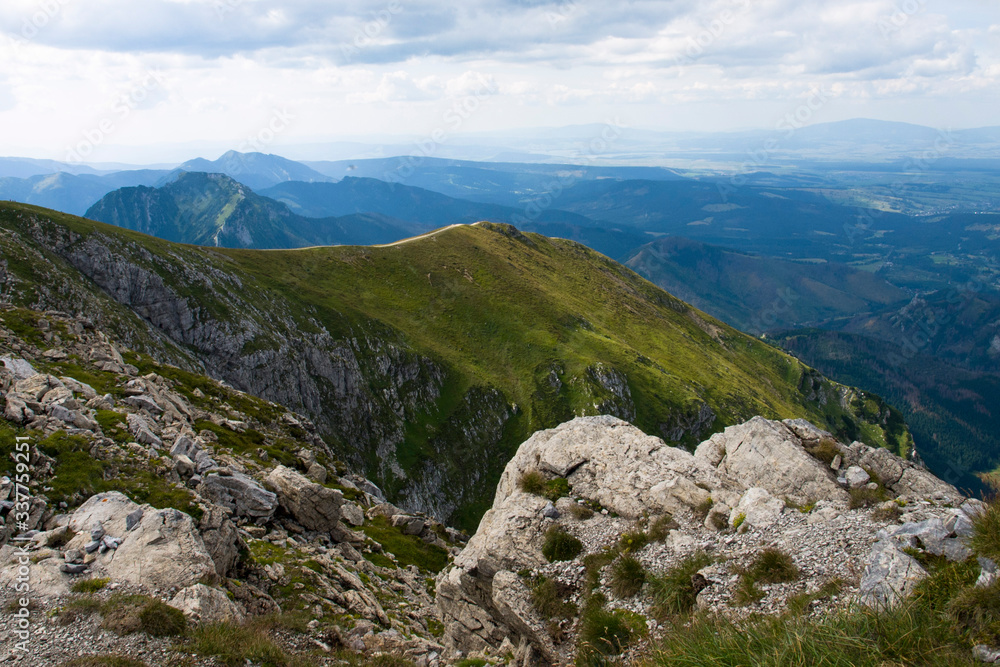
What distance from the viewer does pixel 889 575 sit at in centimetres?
1403

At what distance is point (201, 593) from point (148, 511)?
5097mm

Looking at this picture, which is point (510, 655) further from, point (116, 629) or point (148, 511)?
point (148, 511)

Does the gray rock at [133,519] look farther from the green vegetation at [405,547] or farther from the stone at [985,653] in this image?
the stone at [985,653]

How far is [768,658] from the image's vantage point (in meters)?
9.90

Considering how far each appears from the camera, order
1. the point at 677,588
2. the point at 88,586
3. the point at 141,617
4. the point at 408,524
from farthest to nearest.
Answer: the point at 408,524
the point at 88,586
the point at 677,588
the point at 141,617

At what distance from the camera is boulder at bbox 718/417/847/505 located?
22.0 m

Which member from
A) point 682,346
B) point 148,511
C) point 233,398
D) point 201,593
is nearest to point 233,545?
point 148,511

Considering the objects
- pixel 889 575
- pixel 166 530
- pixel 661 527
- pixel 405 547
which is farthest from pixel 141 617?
pixel 405 547

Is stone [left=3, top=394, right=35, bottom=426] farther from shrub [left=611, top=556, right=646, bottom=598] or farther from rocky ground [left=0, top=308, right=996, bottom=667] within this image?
shrub [left=611, top=556, right=646, bottom=598]

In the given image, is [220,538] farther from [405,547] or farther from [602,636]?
[405,547]

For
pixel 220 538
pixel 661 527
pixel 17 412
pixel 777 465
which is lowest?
pixel 220 538

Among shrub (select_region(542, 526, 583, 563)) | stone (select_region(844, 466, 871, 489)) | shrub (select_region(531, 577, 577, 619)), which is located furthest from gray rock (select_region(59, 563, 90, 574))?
stone (select_region(844, 466, 871, 489))

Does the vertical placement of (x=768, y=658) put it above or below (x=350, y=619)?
above

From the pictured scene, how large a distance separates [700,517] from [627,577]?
15.7 ft
